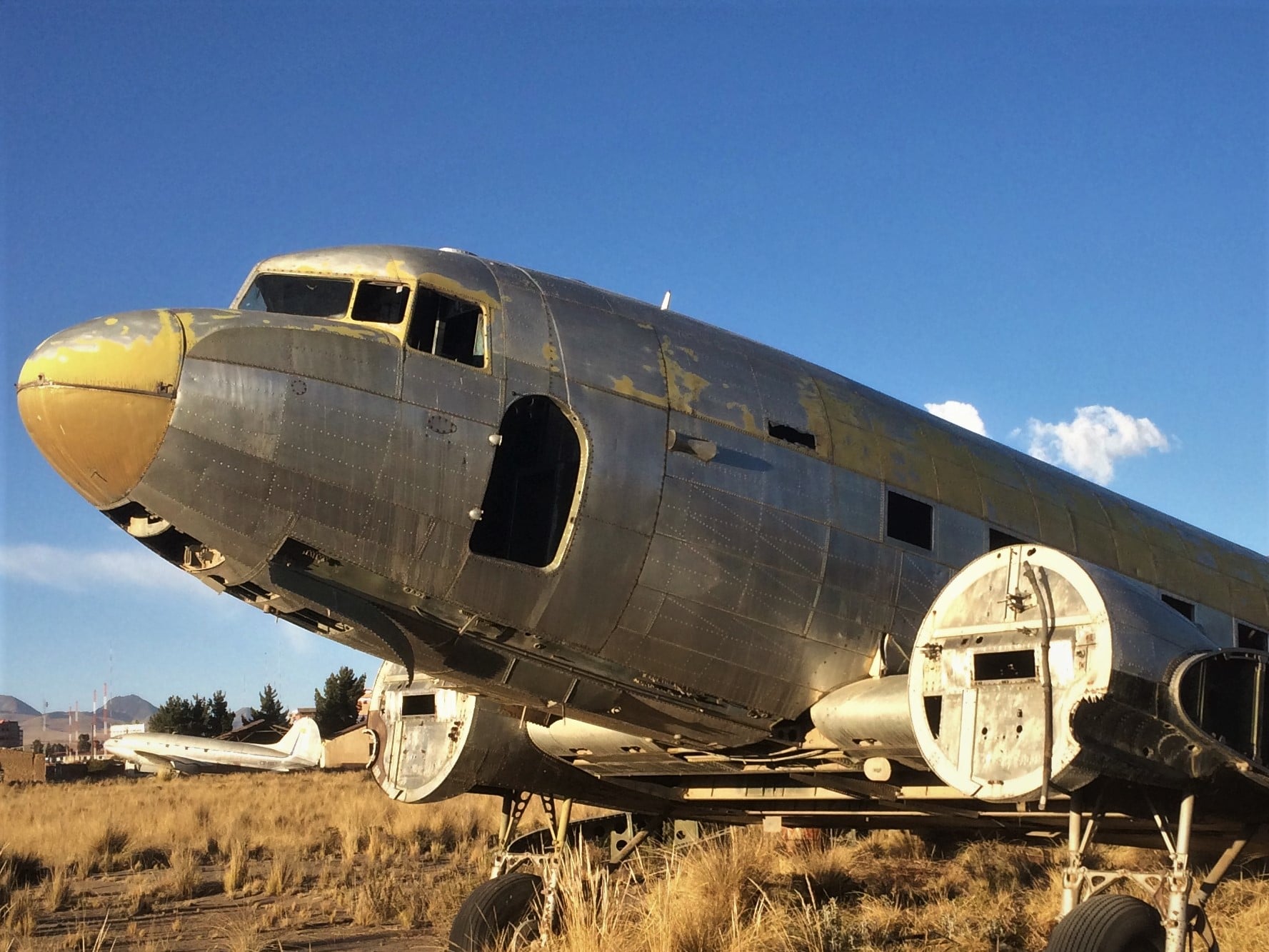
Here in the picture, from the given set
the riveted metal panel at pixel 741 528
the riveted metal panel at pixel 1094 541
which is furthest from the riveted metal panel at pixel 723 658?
the riveted metal panel at pixel 1094 541

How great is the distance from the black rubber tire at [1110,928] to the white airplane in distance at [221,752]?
37688 mm

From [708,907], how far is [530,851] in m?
2.20

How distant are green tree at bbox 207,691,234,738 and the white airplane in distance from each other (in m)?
12.2

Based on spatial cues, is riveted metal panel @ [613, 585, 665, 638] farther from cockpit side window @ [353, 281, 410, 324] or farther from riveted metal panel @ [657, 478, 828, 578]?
cockpit side window @ [353, 281, 410, 324]

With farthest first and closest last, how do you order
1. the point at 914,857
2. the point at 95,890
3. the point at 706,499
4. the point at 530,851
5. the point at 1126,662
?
1. the point at 914,857
2. the point at 95,890
3. the point at 530,851
4. the point at 706,499
5. the point at 1126,662

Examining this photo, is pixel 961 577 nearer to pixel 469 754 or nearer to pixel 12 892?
pixel 469 754

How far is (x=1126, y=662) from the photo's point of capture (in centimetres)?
649

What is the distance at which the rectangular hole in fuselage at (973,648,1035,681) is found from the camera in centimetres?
691

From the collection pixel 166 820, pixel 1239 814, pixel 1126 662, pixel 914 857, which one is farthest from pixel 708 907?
pixel 166 820

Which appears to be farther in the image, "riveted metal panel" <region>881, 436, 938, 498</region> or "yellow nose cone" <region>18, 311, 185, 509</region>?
"riveted metal panel" <region>881, 436, 938, 498</region>

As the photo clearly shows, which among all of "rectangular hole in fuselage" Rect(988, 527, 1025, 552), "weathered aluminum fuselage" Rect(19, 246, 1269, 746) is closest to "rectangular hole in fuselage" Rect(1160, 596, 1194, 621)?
"rectangular hole in fuselage" Rect(988, 527, 1025, 552)

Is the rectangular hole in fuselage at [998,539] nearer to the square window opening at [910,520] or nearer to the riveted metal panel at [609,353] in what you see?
the square window opening at [910,520]

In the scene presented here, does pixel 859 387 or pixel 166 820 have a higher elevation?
pixel 859 387

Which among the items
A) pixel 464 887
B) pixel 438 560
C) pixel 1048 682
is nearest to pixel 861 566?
pixel 1048 682
